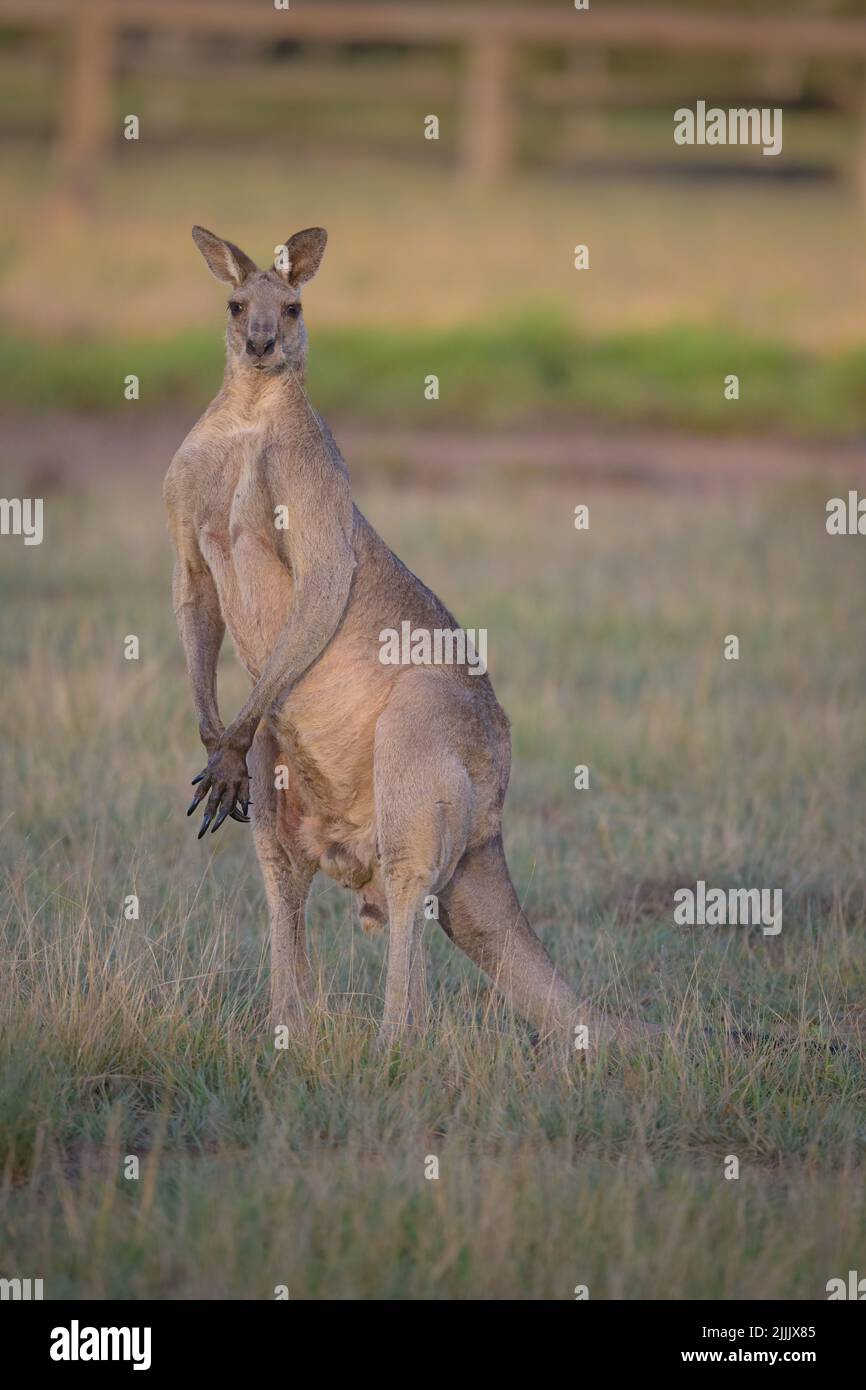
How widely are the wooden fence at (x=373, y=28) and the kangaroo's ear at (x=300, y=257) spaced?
11.2 meters

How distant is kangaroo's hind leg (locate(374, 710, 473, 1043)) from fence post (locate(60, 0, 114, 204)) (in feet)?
41.7

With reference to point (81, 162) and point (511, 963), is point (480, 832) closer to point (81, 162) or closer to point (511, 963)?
point (511, 963)

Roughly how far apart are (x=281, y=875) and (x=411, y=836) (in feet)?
1.27

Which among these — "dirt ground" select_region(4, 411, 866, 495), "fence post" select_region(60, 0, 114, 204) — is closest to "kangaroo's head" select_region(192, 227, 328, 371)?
"dirt ground" select_region(4, 411, 866, 495)

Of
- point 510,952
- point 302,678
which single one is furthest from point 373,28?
point 510,952

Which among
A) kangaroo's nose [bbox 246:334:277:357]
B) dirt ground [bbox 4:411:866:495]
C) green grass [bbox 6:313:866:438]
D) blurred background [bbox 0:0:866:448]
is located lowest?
kangaroo's nose [bbox 246:334:277:357]

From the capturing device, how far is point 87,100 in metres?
15.6

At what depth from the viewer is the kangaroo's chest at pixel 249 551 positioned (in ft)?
12.6

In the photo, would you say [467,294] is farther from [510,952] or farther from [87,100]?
[510,952]

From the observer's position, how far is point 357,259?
1495 centimetres

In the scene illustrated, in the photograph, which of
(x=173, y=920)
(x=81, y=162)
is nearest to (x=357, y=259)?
(x=81, y=162)

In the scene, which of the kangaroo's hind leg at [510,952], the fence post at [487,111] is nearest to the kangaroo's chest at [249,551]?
the kangaroo's hind leg at [510,952]

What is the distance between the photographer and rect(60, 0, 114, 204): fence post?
14812mm

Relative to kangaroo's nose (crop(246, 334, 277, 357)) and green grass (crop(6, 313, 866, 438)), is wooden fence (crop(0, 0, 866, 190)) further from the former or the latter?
kangaroo's nose (crop(246, 334, 277, 357))
